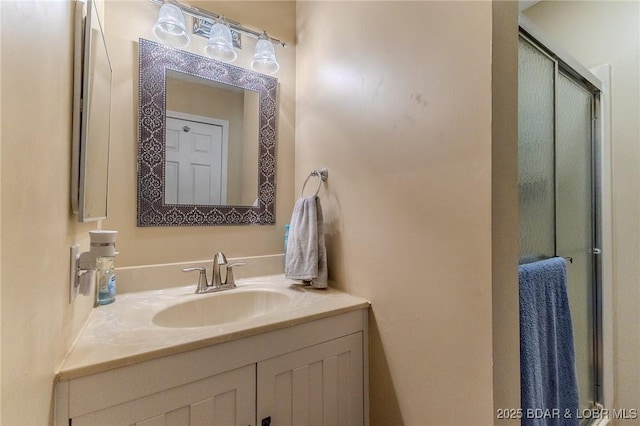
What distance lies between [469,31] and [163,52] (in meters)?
1.26

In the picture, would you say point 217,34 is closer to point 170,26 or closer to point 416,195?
point 170,26

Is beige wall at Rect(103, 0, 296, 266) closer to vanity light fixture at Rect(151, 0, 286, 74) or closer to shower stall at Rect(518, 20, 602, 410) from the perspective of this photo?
vanity light fixture at Rect(151, 0, 286, 74)

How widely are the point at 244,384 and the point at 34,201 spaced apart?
2.29ft

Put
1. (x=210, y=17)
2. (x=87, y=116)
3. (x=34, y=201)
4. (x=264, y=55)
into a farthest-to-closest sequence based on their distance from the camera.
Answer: (x=264, y=55) < (x=210, y=17) < (x=87, y=116) < (x=34, y=201)

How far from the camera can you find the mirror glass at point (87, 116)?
2.35 feet

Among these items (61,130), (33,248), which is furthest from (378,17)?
(33,248)

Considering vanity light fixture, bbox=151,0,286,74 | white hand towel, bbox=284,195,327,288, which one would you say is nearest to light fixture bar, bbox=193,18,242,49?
vanity light fixture, bbox=151,0,286,74

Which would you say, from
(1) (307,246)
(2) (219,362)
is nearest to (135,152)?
(1) (307,246)

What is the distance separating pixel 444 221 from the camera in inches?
34.2

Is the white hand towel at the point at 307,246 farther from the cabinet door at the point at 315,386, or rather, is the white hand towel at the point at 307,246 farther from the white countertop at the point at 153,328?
the cabinet door at the point at 315,386

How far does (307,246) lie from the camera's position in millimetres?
1316

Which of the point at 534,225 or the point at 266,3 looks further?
the point at 266,3

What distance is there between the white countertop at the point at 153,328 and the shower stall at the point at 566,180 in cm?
81

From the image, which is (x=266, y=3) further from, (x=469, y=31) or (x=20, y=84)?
(x=20, y=84)
